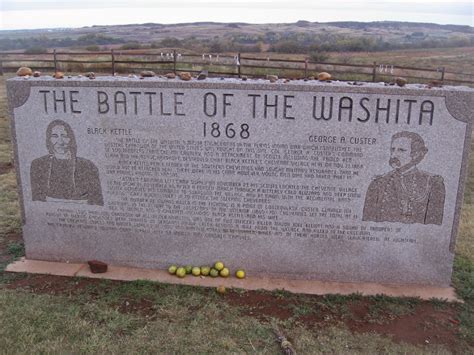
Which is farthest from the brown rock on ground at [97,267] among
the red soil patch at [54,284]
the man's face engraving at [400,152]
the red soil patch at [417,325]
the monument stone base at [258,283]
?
the man's face engraving at [400,152]

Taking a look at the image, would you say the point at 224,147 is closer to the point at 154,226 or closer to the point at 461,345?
the point at 154,226

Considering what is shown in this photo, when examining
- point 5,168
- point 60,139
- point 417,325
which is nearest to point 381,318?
point 417,325

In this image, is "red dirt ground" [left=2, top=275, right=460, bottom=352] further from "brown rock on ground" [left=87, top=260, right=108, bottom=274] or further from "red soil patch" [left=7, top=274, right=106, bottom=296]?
"brown rock on ground" [left=87, top=260, right=108, bottom=274]

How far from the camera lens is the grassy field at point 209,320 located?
3.66 meters

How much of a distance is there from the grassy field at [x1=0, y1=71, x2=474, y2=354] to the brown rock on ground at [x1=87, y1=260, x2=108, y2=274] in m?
0.17

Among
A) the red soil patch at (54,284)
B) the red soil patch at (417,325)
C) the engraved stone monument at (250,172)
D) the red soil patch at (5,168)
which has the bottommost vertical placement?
the red soil patch at (54,284)

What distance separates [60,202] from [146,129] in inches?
48.3

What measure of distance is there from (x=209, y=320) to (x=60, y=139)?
Result: 2.30m

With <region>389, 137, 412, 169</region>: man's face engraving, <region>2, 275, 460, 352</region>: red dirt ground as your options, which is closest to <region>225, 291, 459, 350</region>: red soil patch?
<region>2, 275, 460, 352</region>: red dirt ground

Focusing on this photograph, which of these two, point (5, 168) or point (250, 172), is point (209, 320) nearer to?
point (250, 172)

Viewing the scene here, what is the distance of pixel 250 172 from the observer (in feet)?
15.1

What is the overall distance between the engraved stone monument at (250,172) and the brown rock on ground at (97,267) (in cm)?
18

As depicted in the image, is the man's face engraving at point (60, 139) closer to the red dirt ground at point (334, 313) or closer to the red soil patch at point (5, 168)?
the red dirt ground at point (334, 313)

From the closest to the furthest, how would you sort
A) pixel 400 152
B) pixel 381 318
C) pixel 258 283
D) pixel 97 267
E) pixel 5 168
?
1. pixel 381 318
2. pixel 400 152
3. pixel 258 283
4. pixel 97 267
5. pixel 5 168
